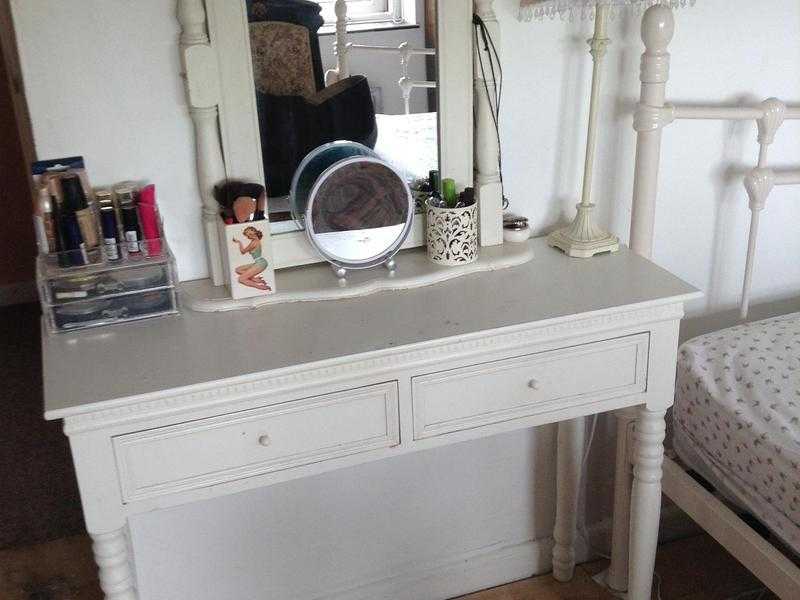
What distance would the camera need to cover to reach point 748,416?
1.49m

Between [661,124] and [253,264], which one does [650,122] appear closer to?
[661,124]

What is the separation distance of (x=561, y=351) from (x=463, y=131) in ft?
1.37

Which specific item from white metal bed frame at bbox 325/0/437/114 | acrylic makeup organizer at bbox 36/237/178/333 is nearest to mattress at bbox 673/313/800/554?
white metal bed frame at bbox 325/0/437/114

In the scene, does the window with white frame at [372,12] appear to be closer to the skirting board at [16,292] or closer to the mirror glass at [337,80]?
the mirror glass at [337,80]

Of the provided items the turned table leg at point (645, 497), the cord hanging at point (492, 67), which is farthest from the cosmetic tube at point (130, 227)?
the turned table leg at point (645, 497)

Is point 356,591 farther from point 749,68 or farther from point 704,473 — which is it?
point 749,68

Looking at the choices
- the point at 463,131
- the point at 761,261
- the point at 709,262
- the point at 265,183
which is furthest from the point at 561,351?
the point at 761,261

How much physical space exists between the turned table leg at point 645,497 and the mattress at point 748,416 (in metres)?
0.11

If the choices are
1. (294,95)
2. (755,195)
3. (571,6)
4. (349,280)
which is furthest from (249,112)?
(755,195)

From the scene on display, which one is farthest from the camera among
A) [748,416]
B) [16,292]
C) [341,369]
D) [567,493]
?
[16,292]

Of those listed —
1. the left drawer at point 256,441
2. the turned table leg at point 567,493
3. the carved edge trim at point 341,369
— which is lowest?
the turned table leg at point 567,493

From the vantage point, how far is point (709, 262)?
6.21ft

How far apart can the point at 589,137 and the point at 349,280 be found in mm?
504

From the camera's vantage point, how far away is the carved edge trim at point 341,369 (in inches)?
45.6
